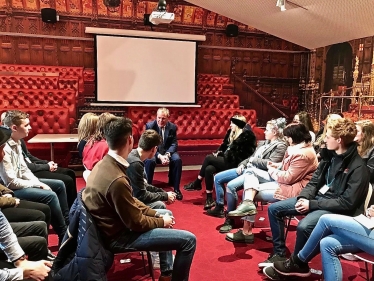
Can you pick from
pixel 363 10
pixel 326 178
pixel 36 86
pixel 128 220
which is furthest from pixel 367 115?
pixel 36 86

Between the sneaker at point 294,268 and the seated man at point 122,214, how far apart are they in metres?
0.90

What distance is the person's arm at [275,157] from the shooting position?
3654 millimetres

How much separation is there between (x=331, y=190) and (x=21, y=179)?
2591mm

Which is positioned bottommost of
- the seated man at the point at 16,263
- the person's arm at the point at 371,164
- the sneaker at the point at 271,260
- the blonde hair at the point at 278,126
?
the sneaker at the point at 271,260

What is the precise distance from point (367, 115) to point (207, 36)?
430cm

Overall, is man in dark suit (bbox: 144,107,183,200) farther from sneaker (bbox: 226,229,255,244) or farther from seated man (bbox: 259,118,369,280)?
seated man (bbox: 259,118,369,280)

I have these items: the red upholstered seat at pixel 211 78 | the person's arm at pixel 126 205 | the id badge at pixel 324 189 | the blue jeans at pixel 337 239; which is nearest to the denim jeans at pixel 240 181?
the id badge at pixel 324 189

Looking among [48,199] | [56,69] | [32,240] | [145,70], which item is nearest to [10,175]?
[48,199]

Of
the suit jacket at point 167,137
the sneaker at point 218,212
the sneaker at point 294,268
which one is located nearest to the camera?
the sneaker at point 294,268

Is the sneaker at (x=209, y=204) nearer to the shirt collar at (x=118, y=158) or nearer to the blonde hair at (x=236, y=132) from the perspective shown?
the blonde hair at (x=236, y=132)

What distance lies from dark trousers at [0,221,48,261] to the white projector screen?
5.76 meters

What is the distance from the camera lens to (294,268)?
8.59 feet

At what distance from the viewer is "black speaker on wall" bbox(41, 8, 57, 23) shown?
773 cm

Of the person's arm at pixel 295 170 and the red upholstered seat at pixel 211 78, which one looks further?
the red upholstered seat at pixel 211 78
